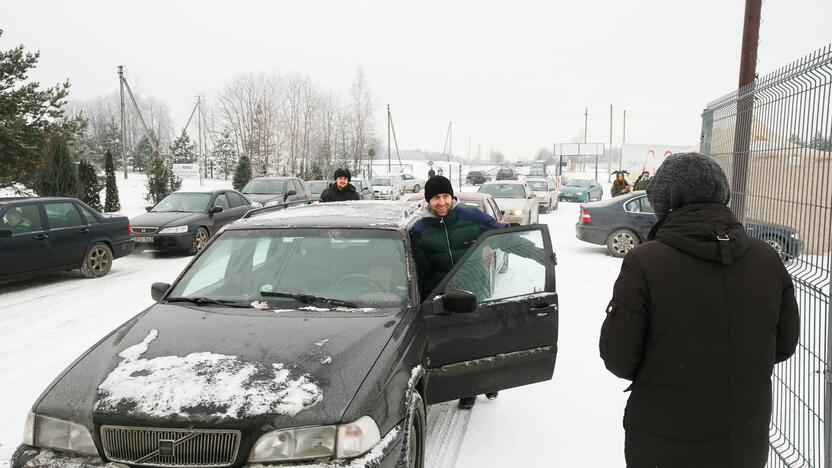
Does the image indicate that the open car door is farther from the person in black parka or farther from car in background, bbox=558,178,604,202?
car in background, bbox=558,178,604,202

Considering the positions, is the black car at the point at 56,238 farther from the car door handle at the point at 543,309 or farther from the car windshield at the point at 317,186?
the car windshield at the point at 317,186

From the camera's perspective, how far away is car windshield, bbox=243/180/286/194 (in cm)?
1950

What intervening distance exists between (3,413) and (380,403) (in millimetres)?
3696

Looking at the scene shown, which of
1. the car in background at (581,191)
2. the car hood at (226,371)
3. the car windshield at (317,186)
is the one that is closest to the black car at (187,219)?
the car windshield at (317,186)

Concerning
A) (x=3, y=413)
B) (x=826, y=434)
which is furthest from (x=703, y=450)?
(x=3, y=413)

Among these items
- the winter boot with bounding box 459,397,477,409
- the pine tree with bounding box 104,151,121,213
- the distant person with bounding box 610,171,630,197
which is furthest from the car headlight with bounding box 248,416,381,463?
the pine tree with bounding box 104,151,121,213

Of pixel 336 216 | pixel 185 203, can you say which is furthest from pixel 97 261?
pixel 336 216

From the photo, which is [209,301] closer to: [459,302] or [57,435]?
[57,435]

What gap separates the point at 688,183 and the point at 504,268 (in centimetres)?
215

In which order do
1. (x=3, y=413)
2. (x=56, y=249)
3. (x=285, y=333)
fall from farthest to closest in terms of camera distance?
1. (x=56, y=249)
2. (x=3, y=413)
3. (x=285, y=333)

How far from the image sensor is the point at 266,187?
64.5ft

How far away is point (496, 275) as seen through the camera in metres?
4.06

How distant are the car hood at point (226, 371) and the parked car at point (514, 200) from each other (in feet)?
42.5

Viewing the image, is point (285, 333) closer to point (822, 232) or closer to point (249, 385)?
point (249, 385)
